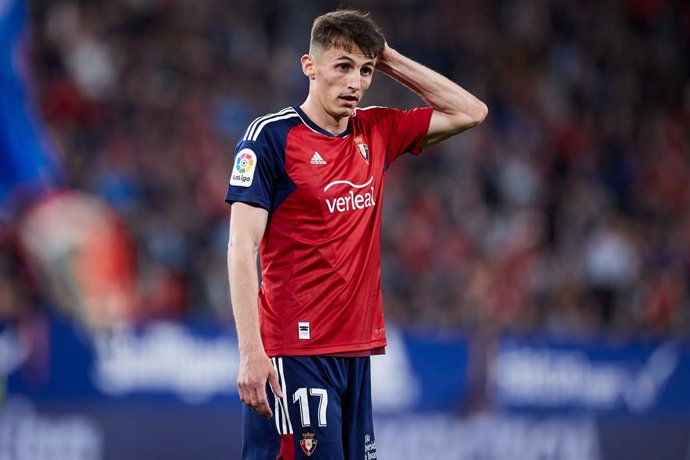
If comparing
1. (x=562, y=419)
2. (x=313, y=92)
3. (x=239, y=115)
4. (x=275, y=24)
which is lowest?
(x=562, y=419)

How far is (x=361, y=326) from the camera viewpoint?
202 inches

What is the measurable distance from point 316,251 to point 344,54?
0.82 meters

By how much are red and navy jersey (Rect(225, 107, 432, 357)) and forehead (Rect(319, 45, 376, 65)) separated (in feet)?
0.94

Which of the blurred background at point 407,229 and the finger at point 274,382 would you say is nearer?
the finger at point 274,382

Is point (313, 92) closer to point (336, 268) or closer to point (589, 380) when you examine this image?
point (336, 268)

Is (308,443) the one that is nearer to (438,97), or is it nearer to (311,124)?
(311,124)

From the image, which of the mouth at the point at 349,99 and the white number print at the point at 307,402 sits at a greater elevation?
the mouth at the point at 349,99

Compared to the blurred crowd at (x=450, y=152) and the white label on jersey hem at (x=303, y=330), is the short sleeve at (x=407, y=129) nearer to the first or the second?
the white label on jersey hem at (x=303, y=330)

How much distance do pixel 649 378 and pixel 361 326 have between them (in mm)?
6325

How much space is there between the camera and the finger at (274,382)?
4.80 meters

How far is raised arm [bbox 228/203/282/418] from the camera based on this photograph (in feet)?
15.6

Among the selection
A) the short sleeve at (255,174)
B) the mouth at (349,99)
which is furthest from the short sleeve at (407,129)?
the short sleeve at (255,174)

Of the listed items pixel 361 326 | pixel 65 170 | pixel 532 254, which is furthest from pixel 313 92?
pixel 532 254

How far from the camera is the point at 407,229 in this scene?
41.7 ft
